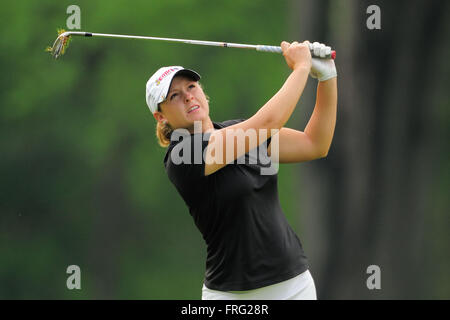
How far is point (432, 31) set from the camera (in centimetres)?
668

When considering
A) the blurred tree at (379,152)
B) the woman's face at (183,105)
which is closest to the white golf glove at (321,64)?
the woman's face at (183,105)

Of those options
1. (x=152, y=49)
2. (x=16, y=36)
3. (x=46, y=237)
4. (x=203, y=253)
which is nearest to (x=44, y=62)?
(x=16, y=36)

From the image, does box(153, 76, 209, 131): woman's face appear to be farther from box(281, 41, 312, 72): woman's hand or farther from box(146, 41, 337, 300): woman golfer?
box(281, 41, 312, 72): woman's hand

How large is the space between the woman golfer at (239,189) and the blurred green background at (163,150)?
139 inches

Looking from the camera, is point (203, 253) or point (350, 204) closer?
point (350, 204)

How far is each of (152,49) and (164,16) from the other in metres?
0.37

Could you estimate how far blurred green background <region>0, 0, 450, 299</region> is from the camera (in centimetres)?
672

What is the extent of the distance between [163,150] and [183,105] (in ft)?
17.6

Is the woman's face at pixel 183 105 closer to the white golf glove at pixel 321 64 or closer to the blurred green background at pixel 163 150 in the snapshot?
the white golf glove at pixel 321 64

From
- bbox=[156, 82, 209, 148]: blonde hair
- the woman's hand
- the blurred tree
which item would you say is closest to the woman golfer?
the woman's hand

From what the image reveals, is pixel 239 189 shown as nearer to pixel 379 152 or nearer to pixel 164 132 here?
pixel 164 132

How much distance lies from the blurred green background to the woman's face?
349 cm

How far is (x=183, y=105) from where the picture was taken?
332cm

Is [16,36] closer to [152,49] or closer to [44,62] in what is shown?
[44,62]
